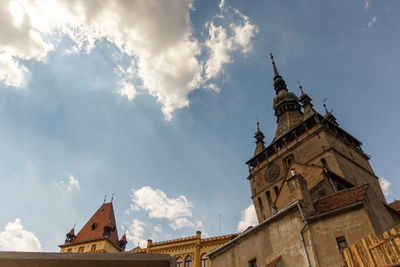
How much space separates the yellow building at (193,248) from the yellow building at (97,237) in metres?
13.1

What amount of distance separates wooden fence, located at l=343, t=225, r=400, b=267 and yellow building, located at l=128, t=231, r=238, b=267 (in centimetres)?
2299

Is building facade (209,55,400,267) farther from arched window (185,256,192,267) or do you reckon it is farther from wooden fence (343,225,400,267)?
arched window (185,256,192,267)

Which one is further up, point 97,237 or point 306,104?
point 306,104

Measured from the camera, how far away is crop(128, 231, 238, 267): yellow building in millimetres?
31500

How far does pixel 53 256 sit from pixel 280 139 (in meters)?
33.5

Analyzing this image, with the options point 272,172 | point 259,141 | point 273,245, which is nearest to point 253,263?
point 273,245

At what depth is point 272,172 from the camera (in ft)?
113

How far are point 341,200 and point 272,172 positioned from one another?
21.4 meters

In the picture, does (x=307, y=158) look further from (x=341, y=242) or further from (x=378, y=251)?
(x=378, y=251)

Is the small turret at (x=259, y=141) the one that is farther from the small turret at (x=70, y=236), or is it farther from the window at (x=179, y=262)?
the small turret at (x=70, y=236)

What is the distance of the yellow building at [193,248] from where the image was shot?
31500 mm

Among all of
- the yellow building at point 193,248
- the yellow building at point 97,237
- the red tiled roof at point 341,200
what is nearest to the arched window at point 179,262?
the yellow building at point 193,248

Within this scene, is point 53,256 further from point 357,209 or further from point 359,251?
point 357,209

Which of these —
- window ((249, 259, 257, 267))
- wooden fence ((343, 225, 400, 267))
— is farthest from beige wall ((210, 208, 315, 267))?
wooden fence ((343, 225, 400, 267))
